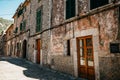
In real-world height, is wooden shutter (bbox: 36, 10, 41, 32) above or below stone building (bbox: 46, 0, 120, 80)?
above

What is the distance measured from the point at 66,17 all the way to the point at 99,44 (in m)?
3.48

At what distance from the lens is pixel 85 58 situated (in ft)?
27.2

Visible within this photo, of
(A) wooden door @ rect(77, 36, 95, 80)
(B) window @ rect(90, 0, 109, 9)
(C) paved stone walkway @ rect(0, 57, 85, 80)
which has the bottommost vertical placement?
(C) paved stone walkway @ rect(0, 57, 85, 80)

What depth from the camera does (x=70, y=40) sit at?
9.35m

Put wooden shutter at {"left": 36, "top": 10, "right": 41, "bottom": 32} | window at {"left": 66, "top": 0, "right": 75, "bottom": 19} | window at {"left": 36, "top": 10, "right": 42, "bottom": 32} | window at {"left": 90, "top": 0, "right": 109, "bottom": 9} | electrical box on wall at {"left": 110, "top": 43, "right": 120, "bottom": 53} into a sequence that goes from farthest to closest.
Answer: wooden shutter at {"left": 36, "top": 10, "right": 41, "bottom": 32}
window at {"left": 36, "top": 10, "right": 42, "bottom": 32}
window at {"left": 66, "top": 0, "right": 75, "bottom": 19}
window at {"left": 90, "top": 0, "right": 109, "bottom": 9}
electrical box on wall at {"left": 110, "top": 43, "right": 120, "bottom": 53}

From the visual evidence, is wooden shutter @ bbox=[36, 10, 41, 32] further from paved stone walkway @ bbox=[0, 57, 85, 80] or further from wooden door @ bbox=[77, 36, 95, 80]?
wooden door @ bbox=[77, 36, 95, 80]

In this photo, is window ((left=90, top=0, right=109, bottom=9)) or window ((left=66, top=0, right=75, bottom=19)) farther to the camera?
window ((left=66, top=0, right=75, bottom=19))

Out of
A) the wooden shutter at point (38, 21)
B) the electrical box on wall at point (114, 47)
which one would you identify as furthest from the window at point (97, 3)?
the wooden shutter at point (38, 21)

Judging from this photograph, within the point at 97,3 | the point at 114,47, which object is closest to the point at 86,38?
the point at 97,3

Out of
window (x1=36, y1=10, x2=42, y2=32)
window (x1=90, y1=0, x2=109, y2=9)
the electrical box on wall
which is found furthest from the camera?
window (x1=36, y1=10, x2=42, y2=32)

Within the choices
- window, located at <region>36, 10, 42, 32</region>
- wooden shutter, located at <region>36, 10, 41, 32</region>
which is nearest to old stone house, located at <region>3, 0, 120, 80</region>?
window, located at <region>36, 10, 42, 32</region>

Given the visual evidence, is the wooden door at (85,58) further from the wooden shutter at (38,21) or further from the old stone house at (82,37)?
the wooden shutter at (38,21)

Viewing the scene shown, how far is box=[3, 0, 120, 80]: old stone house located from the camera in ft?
21.7

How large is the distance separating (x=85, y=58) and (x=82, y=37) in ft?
3.68
